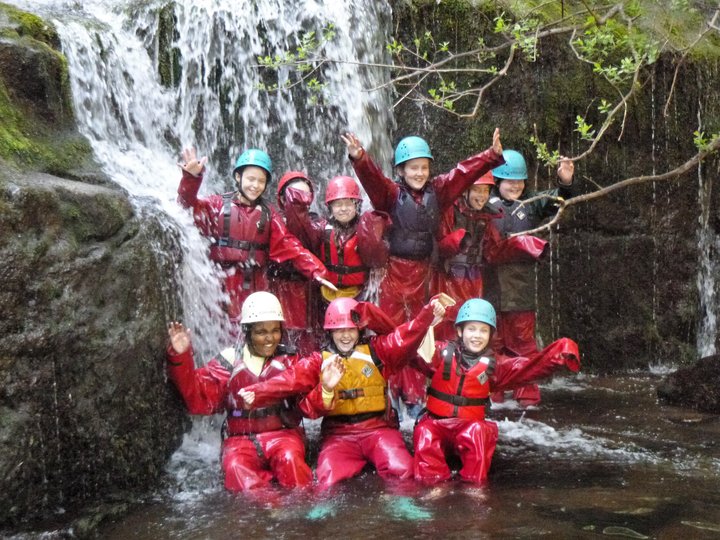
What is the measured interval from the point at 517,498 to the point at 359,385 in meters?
1.38

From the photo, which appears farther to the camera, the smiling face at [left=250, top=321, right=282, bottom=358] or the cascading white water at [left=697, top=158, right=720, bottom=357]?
the cascading white water at [left=697, top=158, right=720, bottom=357]

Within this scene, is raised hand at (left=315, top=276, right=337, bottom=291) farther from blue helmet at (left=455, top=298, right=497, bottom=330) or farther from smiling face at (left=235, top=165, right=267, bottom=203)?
blue helmet at (left=455, top=298, right=497, bottom=330)

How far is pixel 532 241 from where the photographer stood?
273 inches

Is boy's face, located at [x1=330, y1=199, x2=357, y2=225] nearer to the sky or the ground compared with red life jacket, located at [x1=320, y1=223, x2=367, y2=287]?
nearer to the sky

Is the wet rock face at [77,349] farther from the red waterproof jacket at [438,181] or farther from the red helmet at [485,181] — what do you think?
the red helmet at [485,181]

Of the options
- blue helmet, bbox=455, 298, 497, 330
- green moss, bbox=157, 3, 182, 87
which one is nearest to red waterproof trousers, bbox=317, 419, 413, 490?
blue helmet, bbox=455, 298, 497, 330

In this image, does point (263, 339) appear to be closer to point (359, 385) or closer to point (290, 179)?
point (359, 385)

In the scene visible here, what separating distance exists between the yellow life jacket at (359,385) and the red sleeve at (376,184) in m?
1.38

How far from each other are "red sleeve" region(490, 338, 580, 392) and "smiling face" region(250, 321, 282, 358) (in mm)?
1497

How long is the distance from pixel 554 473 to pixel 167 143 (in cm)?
458

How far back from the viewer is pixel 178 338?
5.07 meters

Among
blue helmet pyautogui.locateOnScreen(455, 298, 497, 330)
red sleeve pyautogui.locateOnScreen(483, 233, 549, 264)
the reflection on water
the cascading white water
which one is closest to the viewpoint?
the reflection on water

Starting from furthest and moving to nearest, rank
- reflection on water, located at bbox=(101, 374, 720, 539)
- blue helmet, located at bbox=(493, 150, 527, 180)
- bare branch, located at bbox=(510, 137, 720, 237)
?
blue helmet, located at bbox=(493, 150, 527, 180) < bare branch, located at bbox=(510, 137, 720, 237) < reflection on water, located at bbox=(101, 374, 720, 539)

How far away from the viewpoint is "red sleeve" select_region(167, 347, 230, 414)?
16.7ft
